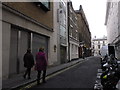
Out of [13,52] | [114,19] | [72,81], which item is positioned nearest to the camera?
[72,81]

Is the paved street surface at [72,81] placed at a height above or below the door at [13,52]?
below

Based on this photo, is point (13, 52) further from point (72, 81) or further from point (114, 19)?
point (114, 19)

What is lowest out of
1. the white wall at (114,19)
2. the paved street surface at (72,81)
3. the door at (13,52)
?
the paved street surface at (72,81)

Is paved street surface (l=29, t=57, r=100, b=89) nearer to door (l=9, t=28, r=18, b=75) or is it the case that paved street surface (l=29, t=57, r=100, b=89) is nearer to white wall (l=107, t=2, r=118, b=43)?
door (l=9, t=28, r=18, b=75)

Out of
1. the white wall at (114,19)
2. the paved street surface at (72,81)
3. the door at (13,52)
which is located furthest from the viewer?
the white wall at (114,19)

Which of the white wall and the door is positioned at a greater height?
the white wall

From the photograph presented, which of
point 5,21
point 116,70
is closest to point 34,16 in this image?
point 5,21

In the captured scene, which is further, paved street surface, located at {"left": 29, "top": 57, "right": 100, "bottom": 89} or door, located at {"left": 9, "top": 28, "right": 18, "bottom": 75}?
door, located at {"left": 9, "top": 28, "right": 18, "bottom": 75}

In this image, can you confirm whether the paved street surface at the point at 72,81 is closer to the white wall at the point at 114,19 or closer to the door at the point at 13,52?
the door at the point at 13,52

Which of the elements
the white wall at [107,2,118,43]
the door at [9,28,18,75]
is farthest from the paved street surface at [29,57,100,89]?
the white wall at [107,2,118,43]

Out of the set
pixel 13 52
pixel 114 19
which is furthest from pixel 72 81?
pixel 114 19

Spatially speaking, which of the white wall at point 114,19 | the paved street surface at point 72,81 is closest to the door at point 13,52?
the paved street surface at point 72,81

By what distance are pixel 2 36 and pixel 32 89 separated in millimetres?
3910

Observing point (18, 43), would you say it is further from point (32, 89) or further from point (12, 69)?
point (32, 89)
